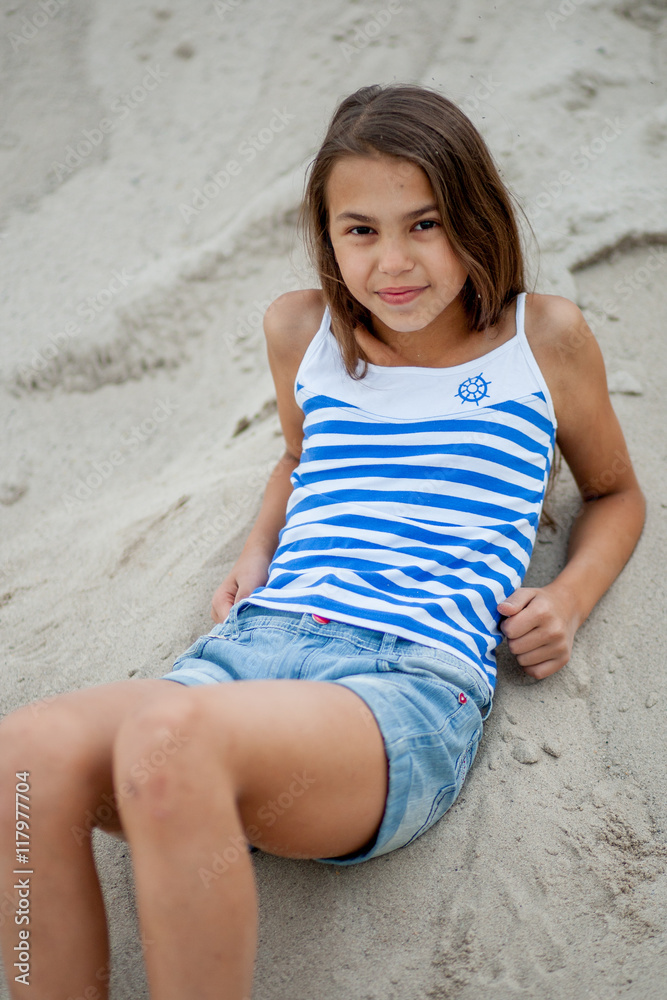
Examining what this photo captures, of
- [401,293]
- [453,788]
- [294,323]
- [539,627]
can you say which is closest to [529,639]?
[539,627]

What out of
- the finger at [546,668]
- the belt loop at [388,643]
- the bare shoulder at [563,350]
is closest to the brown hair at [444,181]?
the bare shoulder at [563,350]

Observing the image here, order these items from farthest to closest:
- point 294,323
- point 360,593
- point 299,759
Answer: point 294,323 → point 360,593 → point 299,759

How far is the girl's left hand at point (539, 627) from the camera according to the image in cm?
168

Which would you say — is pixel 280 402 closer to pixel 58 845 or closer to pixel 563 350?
pixel 563 350

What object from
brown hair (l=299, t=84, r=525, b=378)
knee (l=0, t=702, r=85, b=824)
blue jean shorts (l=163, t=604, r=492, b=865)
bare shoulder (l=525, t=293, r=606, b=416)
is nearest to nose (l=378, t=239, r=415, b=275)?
brown hair (l=299, t=84, r=525, b=378)

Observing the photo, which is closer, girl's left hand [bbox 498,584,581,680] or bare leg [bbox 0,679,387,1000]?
bare leg [bbox 0,679,387,1000]

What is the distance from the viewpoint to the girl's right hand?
1.91 metres

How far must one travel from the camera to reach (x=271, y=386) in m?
3.14

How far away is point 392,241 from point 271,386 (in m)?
1.57

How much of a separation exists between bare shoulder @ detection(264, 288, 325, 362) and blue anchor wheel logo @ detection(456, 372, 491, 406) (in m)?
0.42

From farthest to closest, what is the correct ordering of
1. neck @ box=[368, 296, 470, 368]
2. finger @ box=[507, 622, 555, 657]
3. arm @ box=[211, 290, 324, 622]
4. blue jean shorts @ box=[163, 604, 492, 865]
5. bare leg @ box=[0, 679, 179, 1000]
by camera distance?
arm @ box=[211, 290, 324, 622] → neck @ box=[368, 296, 470, 368] → finger @ box=[507, 622, 555, 657] → blue jean shorts @ box=[163, 604, 492, 865] → bare leg @ box=[0, 679, 179, 1000]

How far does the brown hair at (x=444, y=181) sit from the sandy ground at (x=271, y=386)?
28.0 inches

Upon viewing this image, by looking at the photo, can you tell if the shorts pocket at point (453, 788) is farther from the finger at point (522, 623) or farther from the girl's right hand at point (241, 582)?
the girl's right hand at point (241, 582)

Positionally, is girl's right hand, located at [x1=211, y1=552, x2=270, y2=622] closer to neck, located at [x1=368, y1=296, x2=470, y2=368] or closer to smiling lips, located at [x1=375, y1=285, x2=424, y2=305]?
neck, located at [x1=368, y1=296, x2=470, y2=368]
